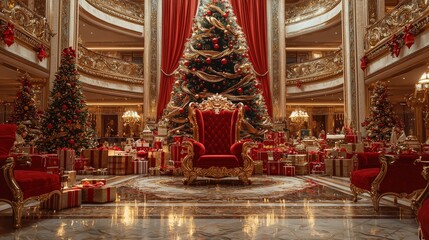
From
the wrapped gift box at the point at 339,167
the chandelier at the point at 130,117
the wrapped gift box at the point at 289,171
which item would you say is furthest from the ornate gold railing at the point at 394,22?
the chandelier at the point at 130,117

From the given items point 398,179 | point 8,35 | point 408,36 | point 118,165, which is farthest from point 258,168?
point 8,35

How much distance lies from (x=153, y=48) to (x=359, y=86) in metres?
7.66

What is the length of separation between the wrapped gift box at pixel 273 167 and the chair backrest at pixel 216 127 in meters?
1.78

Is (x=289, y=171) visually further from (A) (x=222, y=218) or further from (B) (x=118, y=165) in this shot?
(A) (x=222, y=218)

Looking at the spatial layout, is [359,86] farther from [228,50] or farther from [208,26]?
[208,26]

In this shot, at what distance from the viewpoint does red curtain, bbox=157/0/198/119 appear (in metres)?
13.4

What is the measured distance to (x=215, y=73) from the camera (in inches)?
372

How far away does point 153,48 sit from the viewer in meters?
13.9

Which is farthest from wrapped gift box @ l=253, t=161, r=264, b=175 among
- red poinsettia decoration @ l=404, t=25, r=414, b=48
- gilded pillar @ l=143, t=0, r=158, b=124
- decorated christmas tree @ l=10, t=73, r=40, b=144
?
gilded pillar @ l=143, t=0, r=158, b=124

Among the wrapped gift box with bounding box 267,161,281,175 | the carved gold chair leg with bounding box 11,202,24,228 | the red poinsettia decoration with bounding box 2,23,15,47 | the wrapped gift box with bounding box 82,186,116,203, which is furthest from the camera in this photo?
the wrapped gift box with bounding box 267,161,281,175

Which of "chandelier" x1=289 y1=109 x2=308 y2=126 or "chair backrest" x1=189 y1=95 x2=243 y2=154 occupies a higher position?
"chandelier" x1=289 y1=109 x2=308 y2=126

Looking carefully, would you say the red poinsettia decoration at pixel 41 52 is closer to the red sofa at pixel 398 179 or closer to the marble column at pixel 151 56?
the marble column at pixel 151 56

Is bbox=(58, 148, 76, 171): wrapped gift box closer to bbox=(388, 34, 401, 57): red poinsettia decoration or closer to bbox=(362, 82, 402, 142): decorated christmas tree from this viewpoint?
bbox=(362, 82, 402, 142): decorated christmas tree

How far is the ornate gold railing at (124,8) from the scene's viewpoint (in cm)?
1370
